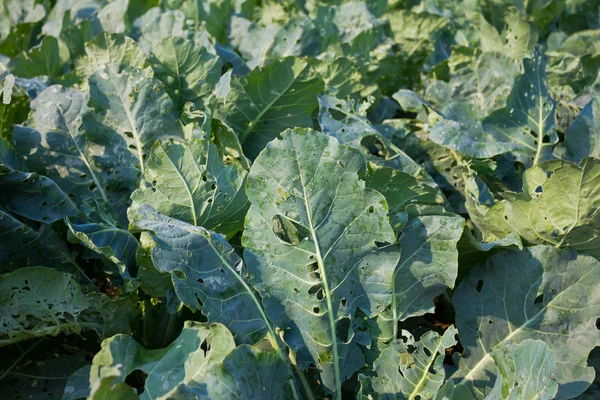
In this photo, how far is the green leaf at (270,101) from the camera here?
221cm

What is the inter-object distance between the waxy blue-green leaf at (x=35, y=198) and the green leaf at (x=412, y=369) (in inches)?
41.4

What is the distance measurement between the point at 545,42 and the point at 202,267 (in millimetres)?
2877

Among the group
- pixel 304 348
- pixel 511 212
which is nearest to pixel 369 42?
pixel 511 212

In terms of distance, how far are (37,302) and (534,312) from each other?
1376 mm

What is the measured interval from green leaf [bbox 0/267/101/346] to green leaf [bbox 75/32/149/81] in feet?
2.81

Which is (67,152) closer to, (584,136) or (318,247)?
(318,247)

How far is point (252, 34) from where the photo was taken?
2.88 m

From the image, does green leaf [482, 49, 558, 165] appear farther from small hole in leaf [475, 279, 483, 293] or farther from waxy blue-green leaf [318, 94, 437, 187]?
small hole in leaf [475, 279, 483, 293]

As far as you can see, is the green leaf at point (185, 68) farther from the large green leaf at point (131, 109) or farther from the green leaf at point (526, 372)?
the green leaf at point (526, 372)

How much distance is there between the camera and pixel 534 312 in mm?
1800

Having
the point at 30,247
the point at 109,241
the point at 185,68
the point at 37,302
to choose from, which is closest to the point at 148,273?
the point at 109,241

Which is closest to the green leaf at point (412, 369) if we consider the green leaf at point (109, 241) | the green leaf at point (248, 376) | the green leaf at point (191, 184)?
the green leaf at point (248, 376)

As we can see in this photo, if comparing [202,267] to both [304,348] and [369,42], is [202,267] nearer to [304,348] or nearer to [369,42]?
[304,348]

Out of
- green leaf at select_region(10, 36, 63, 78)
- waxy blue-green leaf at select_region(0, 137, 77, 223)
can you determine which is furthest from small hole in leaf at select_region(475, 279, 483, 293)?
green leaf at select_region(10, 36, 63, 78)
